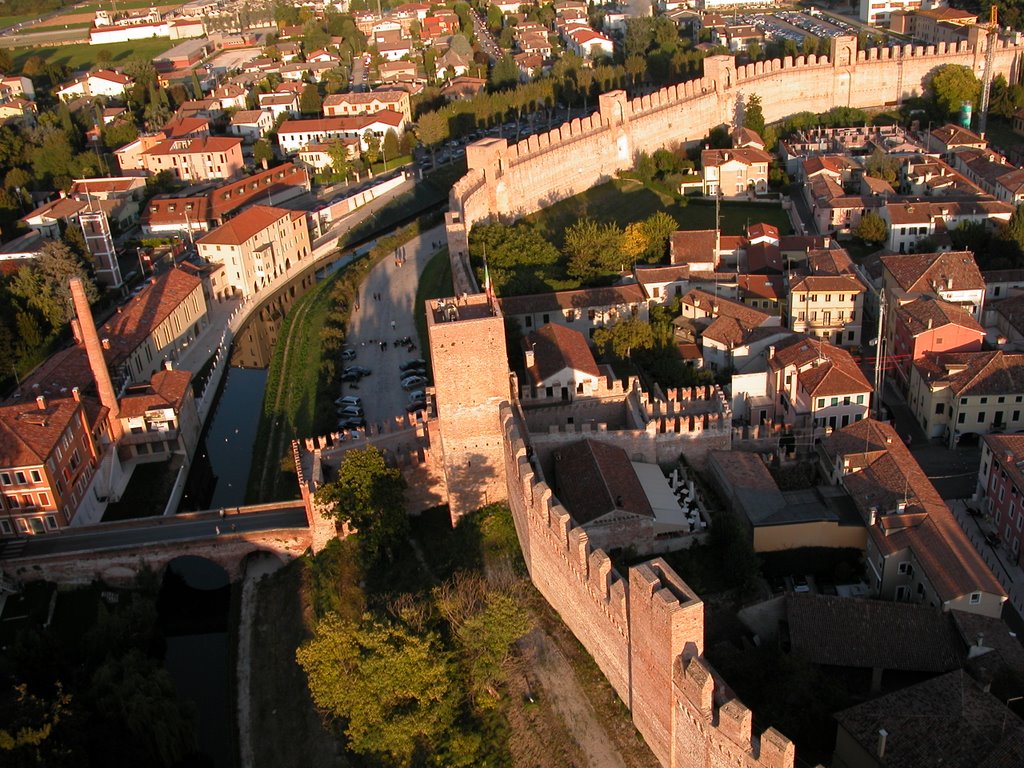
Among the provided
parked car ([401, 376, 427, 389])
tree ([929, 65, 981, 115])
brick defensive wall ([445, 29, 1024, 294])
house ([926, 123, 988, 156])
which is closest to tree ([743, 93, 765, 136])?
brick defensive wall ([445, 29, 1024, 294])

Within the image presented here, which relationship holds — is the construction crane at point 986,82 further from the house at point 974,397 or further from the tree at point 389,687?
the tree at point 389,687

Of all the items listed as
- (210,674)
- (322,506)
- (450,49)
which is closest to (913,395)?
(322,506)

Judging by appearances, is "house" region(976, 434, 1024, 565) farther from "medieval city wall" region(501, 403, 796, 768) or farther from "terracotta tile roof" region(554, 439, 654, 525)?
"medieval city wall" region(501, 403, 796, 768)

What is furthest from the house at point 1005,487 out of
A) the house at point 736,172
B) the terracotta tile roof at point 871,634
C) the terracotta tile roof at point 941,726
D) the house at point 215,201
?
the house at point 215,201

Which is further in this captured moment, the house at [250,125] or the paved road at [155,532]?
the house at [250,125]

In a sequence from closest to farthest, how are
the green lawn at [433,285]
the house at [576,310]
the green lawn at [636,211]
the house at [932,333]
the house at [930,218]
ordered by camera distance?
the house at [932,333] < the house at [576,310] < the green lawn at [433,285] < the house at [930,218] < the green lawn at [636,211]

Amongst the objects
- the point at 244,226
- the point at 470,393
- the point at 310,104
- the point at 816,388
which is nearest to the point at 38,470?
the point at 470,393

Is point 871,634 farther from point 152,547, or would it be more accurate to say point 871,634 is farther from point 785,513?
point 152,547
